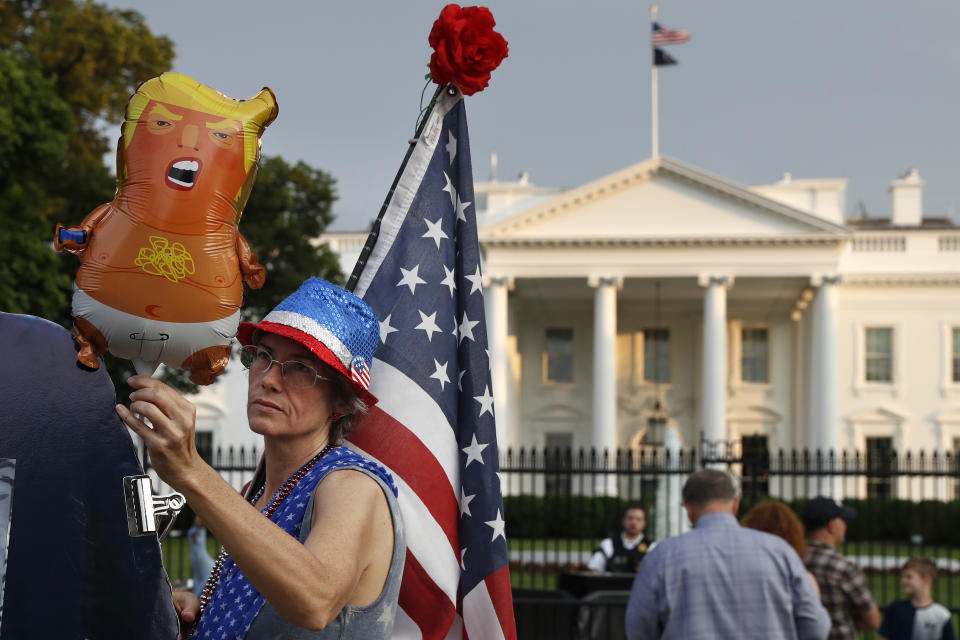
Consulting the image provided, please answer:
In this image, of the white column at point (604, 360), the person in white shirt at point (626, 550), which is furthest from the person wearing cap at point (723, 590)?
the white column at point (604, 360)

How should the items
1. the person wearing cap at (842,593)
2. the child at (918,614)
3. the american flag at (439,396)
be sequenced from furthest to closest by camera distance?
1. the child at (918,614)
2. the person wearing cap at (842,593)
3. the american flag at (439,396)

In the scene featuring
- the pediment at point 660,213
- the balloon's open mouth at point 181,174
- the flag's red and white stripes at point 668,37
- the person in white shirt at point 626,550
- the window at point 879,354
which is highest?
the flag's red and white stripes at point 668,37

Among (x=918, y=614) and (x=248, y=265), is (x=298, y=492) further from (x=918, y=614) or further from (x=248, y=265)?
(x=918, y=614)

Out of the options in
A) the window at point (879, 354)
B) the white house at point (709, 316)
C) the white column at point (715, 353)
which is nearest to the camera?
the white column at point (715, 353)

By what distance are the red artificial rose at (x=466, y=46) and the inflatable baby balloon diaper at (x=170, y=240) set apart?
0.92 meters

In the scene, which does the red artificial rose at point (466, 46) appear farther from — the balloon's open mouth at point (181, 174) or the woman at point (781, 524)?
the woman at point (781, 524)

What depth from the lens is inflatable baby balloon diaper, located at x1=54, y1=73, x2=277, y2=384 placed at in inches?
57.9

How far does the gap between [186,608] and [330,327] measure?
0.50 m

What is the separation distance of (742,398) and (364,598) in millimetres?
42338

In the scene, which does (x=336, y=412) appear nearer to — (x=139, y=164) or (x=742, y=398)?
(x=139, y=164)

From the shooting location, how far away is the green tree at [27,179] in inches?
629

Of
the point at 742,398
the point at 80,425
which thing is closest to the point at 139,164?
the point at 80,425

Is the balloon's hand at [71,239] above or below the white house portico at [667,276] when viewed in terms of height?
below

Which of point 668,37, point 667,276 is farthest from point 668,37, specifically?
point 667,276
